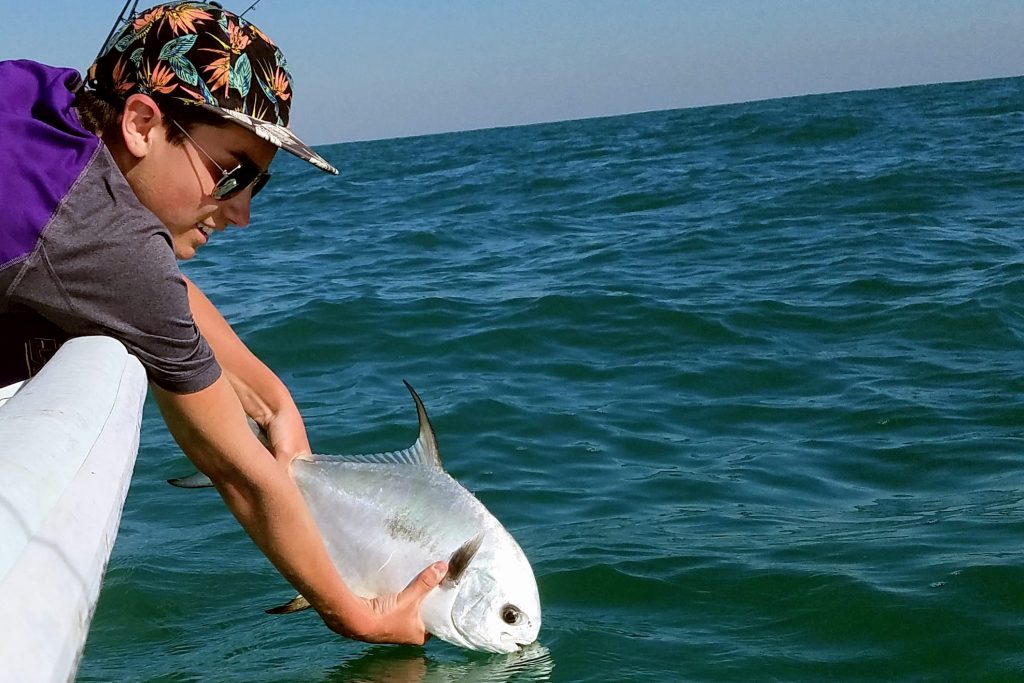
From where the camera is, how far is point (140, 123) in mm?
2164

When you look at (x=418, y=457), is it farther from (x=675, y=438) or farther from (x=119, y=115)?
(x=675, y=438)

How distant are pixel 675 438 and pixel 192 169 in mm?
3696

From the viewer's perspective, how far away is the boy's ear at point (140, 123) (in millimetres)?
2148

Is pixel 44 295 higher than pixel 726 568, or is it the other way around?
pixel 44 295

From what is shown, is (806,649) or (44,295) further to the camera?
(806,649)

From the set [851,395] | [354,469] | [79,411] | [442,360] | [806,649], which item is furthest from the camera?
[442,360]

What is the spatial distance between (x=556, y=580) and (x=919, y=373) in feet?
10.3

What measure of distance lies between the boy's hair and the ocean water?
178cm

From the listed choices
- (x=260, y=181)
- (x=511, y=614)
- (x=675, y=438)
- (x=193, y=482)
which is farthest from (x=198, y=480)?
(x=675, y=438)

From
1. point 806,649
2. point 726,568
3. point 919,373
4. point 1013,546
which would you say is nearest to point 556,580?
point 726,568

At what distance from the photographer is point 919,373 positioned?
6.35 meters

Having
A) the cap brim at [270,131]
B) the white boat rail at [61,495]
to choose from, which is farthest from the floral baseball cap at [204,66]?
the white boat rail at [61,495]

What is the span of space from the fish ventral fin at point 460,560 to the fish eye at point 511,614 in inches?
7.0

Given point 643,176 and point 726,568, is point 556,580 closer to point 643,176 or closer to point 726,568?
point 726,568
